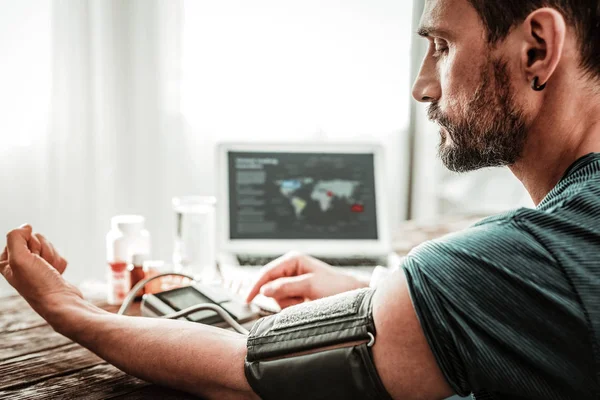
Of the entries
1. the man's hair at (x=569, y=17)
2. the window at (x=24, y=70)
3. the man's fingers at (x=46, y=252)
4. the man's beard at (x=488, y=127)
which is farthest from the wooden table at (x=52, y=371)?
the window at (x=24, y=70)

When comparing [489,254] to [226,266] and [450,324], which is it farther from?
[226,266]

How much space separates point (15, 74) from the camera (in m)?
1.85

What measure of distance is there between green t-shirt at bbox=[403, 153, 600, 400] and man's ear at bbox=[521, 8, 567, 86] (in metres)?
0.22

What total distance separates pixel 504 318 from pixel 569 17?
0.43m

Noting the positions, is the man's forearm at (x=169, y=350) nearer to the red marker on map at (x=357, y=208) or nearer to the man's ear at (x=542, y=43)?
the man's ear at (x=542, y=43)

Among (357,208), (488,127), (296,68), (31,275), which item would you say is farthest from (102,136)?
(488,127)

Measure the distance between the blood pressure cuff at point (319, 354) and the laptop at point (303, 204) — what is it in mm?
872

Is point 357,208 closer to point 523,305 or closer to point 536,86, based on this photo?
point 536,86

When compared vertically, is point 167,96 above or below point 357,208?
above

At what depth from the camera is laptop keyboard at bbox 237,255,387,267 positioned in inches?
60.3

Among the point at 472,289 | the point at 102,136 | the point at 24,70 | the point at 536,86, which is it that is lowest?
the point at 472,289

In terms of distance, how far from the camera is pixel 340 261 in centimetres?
156

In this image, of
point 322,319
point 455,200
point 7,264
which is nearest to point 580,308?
point 322,319

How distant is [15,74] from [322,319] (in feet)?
5.41
